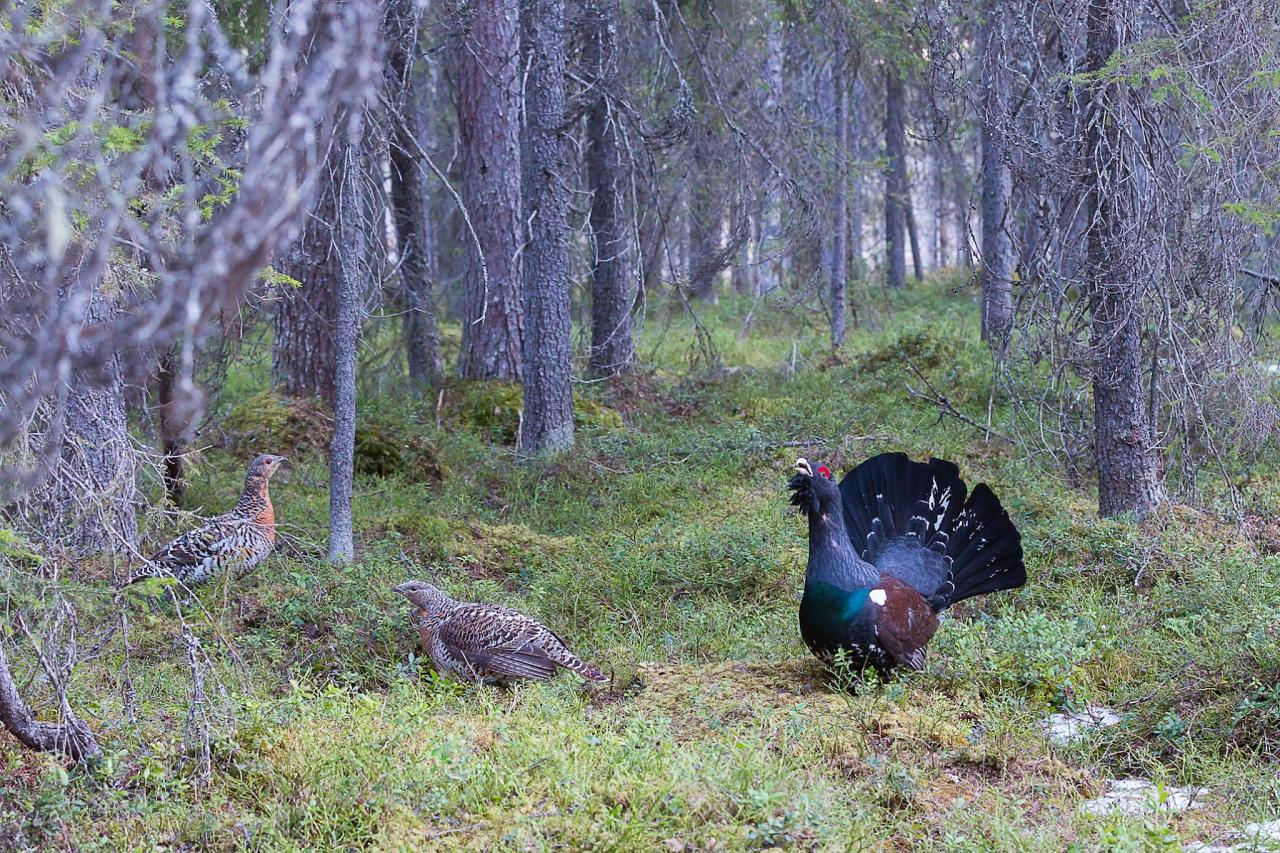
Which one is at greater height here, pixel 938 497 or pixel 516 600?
pixel 938 497

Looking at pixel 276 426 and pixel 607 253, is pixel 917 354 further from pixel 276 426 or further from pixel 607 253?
pixel 276 426

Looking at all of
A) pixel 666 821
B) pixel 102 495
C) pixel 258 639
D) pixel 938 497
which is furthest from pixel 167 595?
pixel 938 497

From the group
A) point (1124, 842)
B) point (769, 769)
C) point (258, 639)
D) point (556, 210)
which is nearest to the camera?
point (1124, 842)

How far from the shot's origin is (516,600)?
7988 mm

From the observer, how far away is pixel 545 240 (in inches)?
454

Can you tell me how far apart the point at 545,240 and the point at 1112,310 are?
5.49 metres

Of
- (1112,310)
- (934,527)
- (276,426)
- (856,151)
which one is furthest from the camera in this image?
(856,151)

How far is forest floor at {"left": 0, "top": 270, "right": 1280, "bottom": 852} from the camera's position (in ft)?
14.6

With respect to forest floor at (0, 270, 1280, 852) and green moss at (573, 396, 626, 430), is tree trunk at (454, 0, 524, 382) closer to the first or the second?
green moss at (573, 396, 626, 430)

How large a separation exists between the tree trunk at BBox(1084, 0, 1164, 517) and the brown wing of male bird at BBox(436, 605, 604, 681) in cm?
450

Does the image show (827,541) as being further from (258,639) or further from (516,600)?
(258,639)

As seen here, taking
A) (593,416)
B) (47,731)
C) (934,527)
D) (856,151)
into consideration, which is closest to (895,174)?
(856,151)

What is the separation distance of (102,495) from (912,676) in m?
4.15

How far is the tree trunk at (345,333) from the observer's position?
7625 mm
